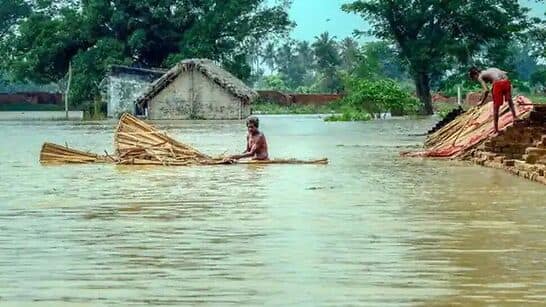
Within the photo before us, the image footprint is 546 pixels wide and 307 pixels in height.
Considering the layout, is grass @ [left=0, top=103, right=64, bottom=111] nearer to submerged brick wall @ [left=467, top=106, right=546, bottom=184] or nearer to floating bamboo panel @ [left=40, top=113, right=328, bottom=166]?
floating bamboo panel @ [left=40, top=113, right=328, bottom=166]

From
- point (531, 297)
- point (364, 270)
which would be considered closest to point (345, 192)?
point (364, 270)

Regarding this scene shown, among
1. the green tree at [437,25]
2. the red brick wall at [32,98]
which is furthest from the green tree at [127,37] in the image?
the red brick wall at [32,98]

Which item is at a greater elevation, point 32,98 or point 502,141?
point 502,141

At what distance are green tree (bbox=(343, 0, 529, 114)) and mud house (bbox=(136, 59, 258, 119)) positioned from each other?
919 cm

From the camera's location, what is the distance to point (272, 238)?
922 cm

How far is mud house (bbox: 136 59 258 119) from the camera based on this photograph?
2048 inches

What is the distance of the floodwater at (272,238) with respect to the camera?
6.74 metres

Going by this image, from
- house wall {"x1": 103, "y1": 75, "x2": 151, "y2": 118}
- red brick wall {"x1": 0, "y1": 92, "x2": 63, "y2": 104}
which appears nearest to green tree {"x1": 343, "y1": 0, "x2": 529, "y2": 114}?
house wall {"x1": 103, "y1": 75, "x2": 151, "y2": 118}

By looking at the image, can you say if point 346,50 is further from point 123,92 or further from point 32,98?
point 123,92

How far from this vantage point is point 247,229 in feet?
32.3

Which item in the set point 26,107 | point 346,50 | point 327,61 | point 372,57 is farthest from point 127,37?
point 346,50

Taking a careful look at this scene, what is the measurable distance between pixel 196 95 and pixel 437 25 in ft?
42.6

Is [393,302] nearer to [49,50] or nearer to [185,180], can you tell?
[185,180]

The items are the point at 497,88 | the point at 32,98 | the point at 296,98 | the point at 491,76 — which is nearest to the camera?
the point at 497,88
